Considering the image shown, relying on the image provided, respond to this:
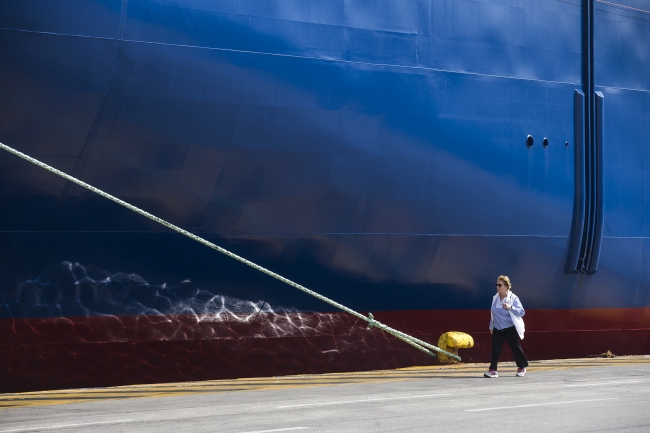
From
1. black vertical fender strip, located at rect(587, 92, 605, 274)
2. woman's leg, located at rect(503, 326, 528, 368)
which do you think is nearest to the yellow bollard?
woman's leg, located at rect(503, 326, 528, 368)

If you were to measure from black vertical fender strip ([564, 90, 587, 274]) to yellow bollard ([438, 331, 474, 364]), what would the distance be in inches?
76.6

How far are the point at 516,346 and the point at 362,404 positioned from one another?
3254mm

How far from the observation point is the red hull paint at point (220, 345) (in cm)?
916

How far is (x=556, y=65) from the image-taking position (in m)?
12.1

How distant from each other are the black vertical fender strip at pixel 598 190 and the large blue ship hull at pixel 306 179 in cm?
Result: 6

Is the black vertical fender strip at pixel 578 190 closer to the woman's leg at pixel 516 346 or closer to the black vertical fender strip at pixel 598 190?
the black vertical fender strip at pixel 598 190

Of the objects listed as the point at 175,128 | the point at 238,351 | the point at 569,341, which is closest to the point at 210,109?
the point at 175,128

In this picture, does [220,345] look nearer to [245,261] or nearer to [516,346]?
[245,261]

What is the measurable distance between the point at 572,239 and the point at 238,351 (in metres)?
4.90

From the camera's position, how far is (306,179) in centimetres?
1028

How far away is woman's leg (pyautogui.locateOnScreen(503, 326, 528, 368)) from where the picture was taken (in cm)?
1032

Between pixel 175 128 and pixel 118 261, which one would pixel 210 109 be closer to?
pixel 175 128

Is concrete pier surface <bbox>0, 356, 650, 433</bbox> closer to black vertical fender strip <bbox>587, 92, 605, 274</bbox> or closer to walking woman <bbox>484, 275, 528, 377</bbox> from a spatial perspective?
walking woman <bbox>484, 275, 528, 377</bbox>

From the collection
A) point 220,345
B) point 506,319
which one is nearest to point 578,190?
point 506,319
